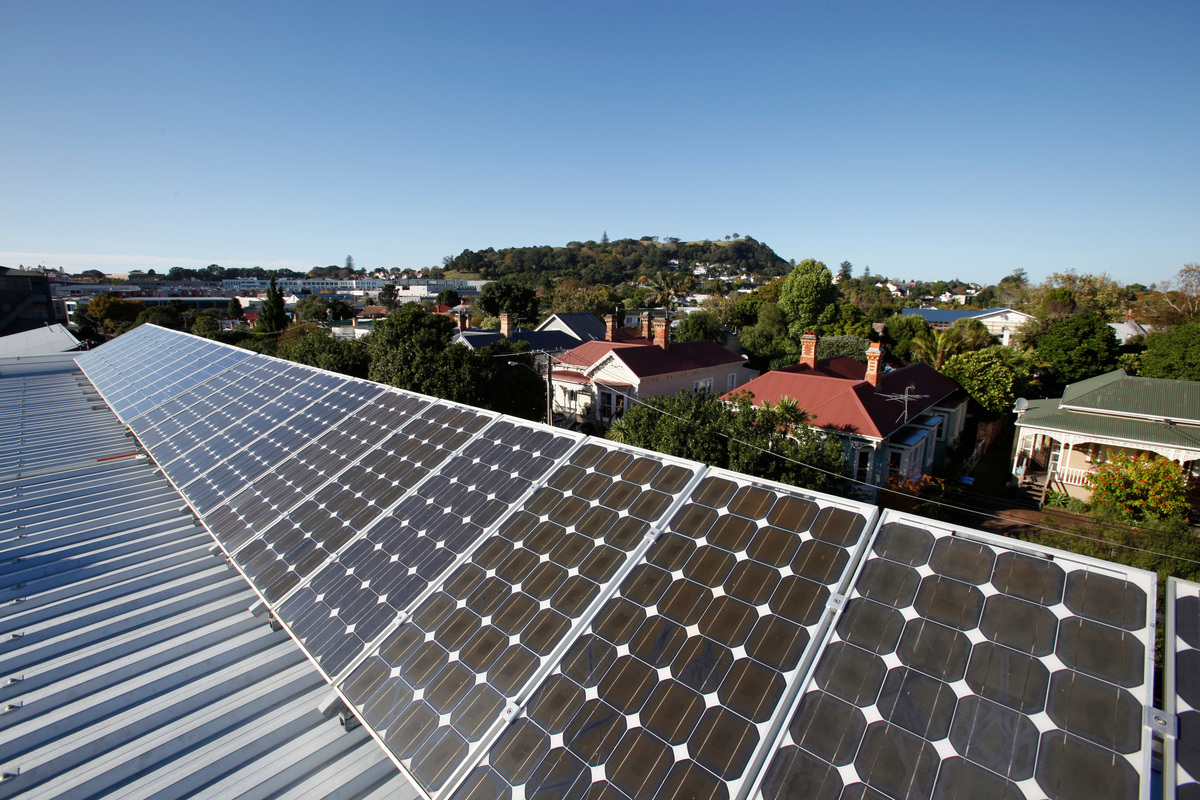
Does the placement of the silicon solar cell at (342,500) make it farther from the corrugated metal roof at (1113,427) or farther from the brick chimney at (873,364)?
the corrugated metal roof at (1113,427)

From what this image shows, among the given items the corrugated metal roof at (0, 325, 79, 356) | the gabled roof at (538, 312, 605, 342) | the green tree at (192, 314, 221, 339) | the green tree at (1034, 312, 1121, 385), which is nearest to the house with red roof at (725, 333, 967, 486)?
the green tree at (1034, 312, 1121, 385)

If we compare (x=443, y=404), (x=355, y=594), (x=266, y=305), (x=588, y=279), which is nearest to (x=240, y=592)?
(x=355, y=594)

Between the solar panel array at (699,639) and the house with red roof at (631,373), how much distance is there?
25112 mm

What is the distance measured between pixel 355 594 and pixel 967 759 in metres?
5.75

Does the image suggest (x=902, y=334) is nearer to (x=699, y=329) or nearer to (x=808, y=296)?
(x=808, y=296)

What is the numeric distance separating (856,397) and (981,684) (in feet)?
74.2

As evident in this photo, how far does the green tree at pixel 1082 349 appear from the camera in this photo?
137 ft

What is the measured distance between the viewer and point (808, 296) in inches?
2435

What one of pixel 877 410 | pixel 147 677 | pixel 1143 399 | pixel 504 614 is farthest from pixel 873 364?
pixel 147 677

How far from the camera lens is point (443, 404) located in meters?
9.33

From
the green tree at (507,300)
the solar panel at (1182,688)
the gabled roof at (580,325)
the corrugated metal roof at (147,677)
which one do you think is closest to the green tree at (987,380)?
the gabled roof at (580,325)

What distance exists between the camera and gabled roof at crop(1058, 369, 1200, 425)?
2302 centimetres

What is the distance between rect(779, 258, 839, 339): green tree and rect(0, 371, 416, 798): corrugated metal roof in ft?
192

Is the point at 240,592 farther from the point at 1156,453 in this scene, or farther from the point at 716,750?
the point at 1156,453
